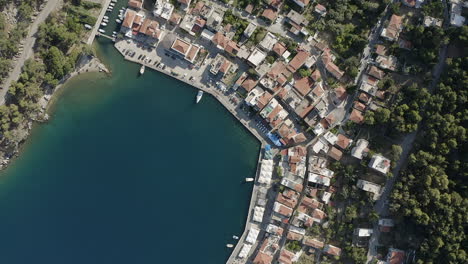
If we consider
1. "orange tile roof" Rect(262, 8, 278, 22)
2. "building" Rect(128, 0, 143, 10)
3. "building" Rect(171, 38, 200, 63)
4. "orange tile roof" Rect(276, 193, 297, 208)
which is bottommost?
"orange tile roof" Rect(276, 193, 297, 208)


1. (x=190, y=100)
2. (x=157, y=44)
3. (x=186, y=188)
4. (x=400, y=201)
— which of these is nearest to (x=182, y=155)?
(x=186, y=188)

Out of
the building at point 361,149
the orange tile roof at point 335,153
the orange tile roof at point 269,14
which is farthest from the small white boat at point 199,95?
the building at point 361,149

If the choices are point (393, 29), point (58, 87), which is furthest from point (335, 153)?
point (58, 87)

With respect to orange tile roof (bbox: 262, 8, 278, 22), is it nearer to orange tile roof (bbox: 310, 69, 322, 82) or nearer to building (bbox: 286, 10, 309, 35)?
building (bbox: 286, 10, 309, 35)

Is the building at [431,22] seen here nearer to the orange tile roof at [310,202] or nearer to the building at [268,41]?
the building at [268,41]

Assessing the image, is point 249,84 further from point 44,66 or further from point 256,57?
point 44,66

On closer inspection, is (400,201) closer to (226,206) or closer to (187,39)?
(226,206)

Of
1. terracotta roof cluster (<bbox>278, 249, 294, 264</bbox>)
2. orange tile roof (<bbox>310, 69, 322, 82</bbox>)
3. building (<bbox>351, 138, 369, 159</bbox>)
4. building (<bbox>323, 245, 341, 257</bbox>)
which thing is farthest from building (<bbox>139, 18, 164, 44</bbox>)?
building (<bbox>323, 245, 341, 257</bbox>)
